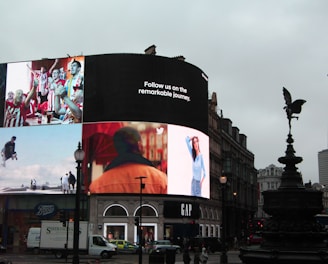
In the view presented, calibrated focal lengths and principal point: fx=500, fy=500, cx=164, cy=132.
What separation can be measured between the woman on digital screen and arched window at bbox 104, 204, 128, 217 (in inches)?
451

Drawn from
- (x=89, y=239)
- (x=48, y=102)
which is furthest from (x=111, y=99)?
(x=89, y=239)

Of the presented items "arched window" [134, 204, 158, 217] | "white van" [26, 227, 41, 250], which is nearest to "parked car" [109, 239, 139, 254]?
"white van" [26, 227, 41, 250]

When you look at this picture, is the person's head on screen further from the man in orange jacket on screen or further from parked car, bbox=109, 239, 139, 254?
parked car, bbox=109, 239, 139, 254

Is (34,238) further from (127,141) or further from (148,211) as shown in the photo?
(127,141)

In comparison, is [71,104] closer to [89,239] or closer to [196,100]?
[196,100]

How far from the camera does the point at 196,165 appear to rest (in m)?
81.2

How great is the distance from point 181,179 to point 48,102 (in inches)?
979

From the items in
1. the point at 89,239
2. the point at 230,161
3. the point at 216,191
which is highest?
the point at 230,161

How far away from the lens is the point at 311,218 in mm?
20062

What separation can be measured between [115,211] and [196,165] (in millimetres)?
15185

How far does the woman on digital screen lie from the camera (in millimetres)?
80000

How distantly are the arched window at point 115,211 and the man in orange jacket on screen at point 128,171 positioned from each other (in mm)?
2654

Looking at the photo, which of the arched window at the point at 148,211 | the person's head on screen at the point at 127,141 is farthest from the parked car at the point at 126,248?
the person's head on screen at the point at 127,141

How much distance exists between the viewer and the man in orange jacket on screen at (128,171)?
75250 millimetres
